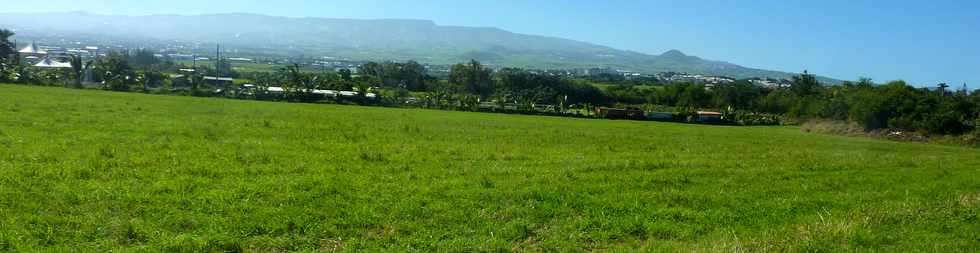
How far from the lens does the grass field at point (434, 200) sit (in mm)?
7000

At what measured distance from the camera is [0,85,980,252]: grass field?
7000 mm

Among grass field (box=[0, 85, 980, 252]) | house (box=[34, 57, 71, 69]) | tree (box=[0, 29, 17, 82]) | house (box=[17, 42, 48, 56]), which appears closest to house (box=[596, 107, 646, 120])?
grass field (box=[0, 85, 980, 252])

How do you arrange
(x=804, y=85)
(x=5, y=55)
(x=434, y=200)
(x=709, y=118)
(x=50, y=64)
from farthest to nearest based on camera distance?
1. (x=804, y=85)
2. (x=50, y=64)
3. (x=5, y=55)
4. (x=709, y=118)
5. (x=434, y=200)

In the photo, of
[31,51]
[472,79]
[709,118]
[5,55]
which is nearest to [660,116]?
[709,118]

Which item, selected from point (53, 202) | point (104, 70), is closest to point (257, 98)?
point (104, 70)

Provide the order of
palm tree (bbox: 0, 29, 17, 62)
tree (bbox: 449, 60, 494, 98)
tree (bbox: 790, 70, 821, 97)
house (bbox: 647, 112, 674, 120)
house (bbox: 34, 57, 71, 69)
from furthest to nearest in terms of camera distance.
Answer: tree (bbox: 790, 70, 821, 97), tree (bbox: 449, 60, 494, 98), house (bbox: 34, 57, 71, 69), palm tree (bbox: 0, 29, 17, 62), house (bbox: 647, 112, 674, 120)

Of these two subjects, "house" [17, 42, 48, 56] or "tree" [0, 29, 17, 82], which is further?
"house" [17, 42, 48, 56]

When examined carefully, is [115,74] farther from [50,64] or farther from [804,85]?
[804,85]

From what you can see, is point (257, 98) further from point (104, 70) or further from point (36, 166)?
point (36, 166)

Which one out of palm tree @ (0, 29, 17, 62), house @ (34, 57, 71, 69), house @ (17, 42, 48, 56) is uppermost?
palm tree @ (0, 29, 17, 62)

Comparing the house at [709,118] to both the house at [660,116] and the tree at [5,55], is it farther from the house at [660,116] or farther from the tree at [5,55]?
the tree at [5,55]

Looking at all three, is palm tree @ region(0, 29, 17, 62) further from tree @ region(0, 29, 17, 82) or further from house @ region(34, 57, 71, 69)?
house @ region(34, 57, 71, 69)

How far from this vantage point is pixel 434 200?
909 cm

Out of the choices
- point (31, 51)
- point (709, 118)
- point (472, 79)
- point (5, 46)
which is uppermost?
point (5, 46)
